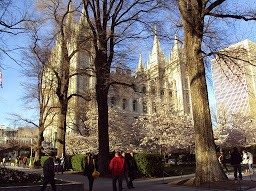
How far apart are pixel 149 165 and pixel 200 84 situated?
21.2 ft

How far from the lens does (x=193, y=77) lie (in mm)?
12164

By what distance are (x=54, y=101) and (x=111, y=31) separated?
17385 mm

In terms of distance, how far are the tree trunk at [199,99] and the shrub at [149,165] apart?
5298 millimetres

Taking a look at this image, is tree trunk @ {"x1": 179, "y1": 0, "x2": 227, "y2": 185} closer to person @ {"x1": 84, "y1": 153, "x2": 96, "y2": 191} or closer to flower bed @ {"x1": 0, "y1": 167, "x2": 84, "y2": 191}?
person @ {"x1": 84, "y1": 153, "x2": 96, "y2": 191}

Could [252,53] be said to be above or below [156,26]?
below

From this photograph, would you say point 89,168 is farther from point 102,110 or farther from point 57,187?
point 102,110

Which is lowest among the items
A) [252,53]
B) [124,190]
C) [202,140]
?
[124,190]

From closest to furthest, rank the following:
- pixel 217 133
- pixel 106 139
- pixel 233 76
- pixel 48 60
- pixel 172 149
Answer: pixel 233 76 < pixel 106 139 < pixel 48 60 < pixel 172 149 < pixel 217 133

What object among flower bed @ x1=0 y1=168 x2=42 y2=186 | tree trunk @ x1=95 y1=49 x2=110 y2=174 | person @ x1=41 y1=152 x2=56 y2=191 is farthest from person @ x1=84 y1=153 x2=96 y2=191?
tree trunk @ x1=95 y1=49 x2=110 y2=174

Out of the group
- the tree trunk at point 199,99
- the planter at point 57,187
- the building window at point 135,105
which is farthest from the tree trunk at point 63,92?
the building window at point 135,105

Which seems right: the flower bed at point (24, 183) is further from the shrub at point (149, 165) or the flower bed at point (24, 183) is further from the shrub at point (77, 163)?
the shrub at point (77, 163)

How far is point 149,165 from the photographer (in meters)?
16.4

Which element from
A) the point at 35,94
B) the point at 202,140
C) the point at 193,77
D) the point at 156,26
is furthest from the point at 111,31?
the point at 35,94

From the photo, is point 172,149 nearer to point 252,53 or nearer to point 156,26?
point 156,26
